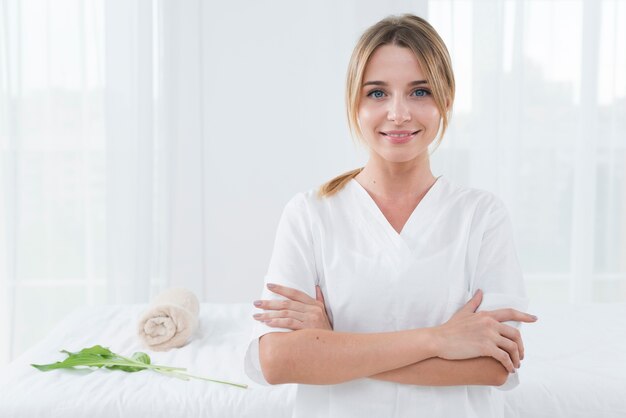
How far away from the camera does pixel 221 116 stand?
12.0ft

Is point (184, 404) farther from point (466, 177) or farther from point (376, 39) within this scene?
point (466, 177)

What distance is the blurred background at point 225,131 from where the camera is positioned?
11.5ft

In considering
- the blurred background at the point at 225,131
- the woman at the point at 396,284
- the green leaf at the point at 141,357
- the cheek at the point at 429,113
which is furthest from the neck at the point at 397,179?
the blurred background at the point at 225,131

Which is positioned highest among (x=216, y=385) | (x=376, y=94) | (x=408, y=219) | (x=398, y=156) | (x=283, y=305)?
(x=376, y=94)

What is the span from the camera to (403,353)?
126 centimetres

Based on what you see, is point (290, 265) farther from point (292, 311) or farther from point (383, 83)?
point (383, 83)

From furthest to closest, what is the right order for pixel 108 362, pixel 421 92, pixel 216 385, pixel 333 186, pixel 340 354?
pixel 108 362
pixel 216 385
pixel 333 186
pixel 421 92
pixel 340 354

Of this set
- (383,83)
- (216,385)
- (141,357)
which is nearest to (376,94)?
(383,83)

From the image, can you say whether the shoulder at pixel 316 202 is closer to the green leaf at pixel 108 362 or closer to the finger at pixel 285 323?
the finger at pixel 285 323

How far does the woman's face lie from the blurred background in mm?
2255

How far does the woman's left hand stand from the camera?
1.31 meters

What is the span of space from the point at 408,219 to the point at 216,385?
2.57 ft

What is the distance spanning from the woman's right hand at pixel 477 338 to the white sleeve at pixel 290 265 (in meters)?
0.26

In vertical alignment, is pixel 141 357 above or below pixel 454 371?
below
